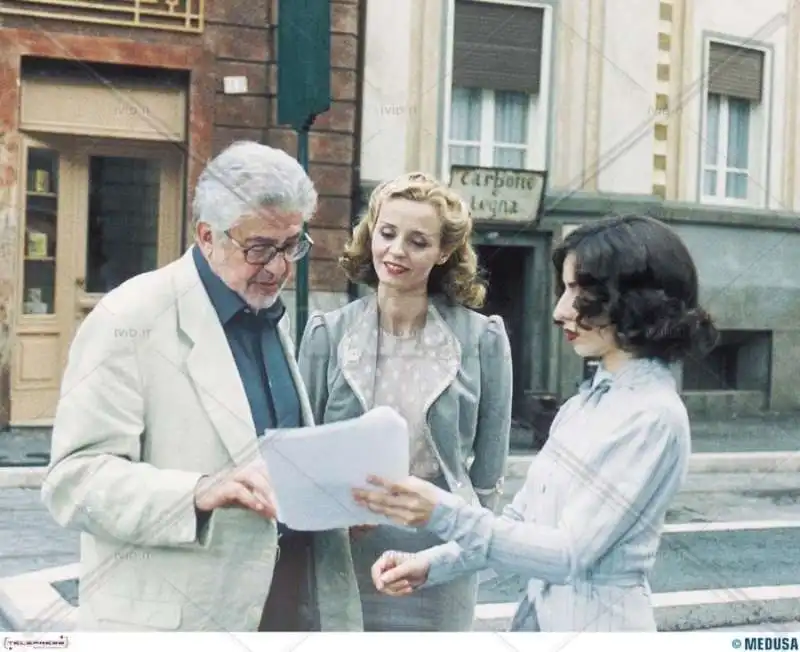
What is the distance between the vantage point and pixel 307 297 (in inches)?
60.2

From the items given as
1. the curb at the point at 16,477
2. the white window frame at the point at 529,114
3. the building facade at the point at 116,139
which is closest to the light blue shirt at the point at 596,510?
the building facade at the point at 116,139

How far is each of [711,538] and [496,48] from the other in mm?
1886

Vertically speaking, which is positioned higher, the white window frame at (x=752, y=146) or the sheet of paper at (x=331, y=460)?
the white window frame at (x=752, y=146)

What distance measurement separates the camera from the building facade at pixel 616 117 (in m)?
1.96

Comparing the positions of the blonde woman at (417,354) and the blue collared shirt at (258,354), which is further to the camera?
the blonde woman at (417,354)

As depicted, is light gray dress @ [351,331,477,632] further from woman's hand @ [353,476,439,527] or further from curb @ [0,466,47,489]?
curb @ [0,466,47,489]

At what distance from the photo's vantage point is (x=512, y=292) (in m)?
1.92

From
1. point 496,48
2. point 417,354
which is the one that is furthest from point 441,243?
point 496,48

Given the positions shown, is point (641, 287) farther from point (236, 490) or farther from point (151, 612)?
point (151, 612)

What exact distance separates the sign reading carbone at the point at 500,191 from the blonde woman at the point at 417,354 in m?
0.39

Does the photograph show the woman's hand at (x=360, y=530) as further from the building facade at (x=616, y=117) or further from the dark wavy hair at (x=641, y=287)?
the building facade at (x=616, y=117)

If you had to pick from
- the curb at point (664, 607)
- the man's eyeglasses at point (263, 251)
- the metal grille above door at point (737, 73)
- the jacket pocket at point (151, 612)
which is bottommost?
the curb at point (664, 607)

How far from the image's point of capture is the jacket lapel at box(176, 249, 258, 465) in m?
1.16

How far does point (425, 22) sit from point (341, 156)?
325mm
